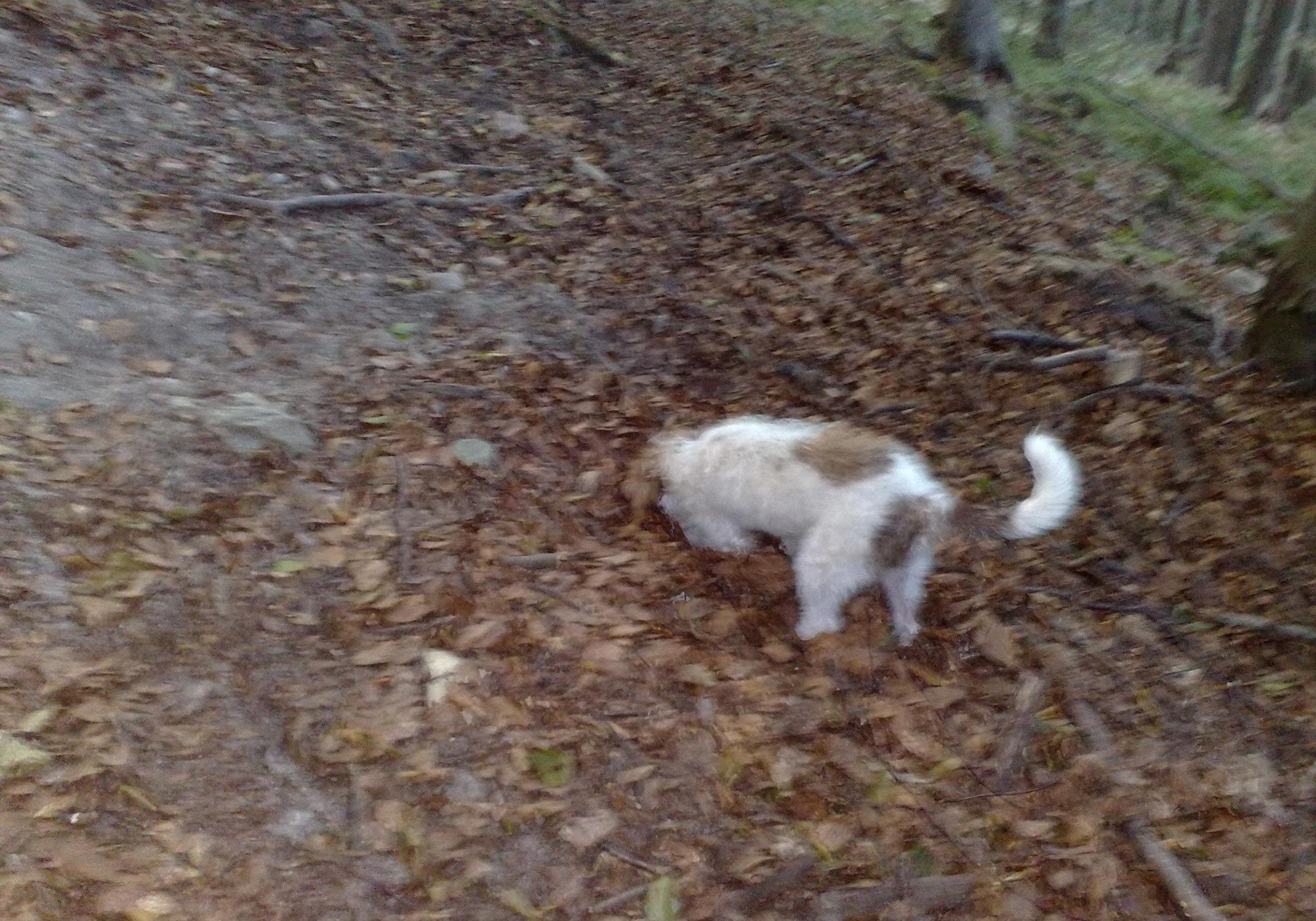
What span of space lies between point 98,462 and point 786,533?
134 inches

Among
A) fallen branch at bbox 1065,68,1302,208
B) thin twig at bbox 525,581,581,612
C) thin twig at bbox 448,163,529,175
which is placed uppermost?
fallen branch at bbox 1065,68,1302,208

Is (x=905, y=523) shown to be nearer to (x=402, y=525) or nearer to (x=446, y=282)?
(x=402, y=525)

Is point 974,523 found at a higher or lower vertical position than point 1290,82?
lower

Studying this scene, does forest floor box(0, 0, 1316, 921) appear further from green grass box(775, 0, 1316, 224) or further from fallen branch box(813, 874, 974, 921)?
green grass box(775, 0, 1316, 224)

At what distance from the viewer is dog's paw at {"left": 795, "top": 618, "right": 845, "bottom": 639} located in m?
4.70

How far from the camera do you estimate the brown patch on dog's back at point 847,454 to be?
4.50m

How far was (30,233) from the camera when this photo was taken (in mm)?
6340

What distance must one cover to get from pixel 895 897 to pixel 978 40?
11944 millimetres

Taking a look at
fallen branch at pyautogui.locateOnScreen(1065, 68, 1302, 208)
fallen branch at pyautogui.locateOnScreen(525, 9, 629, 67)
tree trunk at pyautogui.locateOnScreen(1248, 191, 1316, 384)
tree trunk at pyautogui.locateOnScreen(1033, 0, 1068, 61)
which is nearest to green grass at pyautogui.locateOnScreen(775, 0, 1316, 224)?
fallen branch at pyautogui.locateOnScreen(1065, 68, 1302, 208)

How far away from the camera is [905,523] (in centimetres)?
442

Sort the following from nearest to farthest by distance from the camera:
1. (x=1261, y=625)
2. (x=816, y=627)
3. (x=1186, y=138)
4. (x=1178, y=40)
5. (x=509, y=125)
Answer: (x=1261, y=625) → (x=816, y=627) → (x=509, y=125) → (x=1186, y=138) → (x=1178, y=40)

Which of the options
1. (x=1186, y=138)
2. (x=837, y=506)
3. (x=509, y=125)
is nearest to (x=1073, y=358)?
(x=837, y=506)

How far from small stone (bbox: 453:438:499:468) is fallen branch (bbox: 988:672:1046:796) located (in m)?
3.00

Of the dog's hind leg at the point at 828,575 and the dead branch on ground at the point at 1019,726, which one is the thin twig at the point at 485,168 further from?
the dead branch on ground at the point at 1019,726
